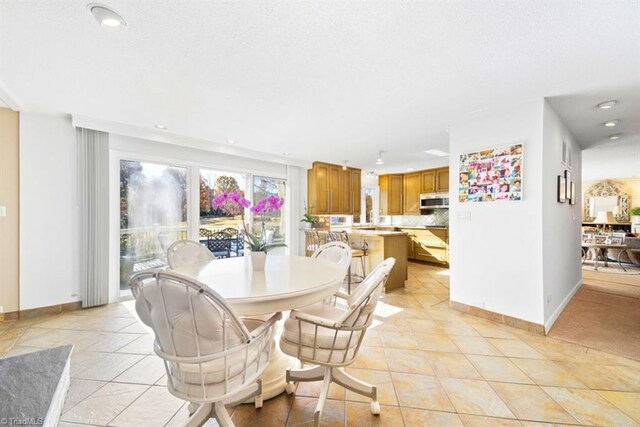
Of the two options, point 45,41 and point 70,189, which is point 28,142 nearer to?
point 70,189

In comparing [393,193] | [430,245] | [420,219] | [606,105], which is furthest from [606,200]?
[606,105]

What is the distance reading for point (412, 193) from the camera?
6738 millimetres

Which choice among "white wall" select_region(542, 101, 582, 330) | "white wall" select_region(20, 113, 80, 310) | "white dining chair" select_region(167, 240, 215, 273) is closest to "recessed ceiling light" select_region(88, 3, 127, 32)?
"white dining chair" select_region(167, 240, 215, 273)

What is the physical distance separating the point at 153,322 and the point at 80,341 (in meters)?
2.11

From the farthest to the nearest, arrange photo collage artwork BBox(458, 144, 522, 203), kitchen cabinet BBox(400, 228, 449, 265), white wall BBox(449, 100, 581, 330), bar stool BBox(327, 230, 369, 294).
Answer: kitchen cabinet BBox(400, 228, 449, 265), bar stool BBox(327, 230, 369, 294), photo collage artwork BBox(458, 144, 522, 203), white wall BBox(449, 100, 581, 330)

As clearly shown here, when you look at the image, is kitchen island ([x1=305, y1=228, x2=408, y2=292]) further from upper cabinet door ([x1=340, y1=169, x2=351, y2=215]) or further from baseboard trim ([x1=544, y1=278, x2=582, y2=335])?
baseboard trim ([x1=544, y1=278, x2=582, y2=335])

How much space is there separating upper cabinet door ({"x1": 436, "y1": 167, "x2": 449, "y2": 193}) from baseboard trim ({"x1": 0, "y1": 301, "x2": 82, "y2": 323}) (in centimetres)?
657

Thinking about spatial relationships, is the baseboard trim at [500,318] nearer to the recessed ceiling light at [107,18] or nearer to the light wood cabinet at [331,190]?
the light wood cabinet at [331,190]

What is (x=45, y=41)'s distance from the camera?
1.74 m

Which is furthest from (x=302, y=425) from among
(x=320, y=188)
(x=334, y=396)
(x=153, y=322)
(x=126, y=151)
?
(x=320, y=188)

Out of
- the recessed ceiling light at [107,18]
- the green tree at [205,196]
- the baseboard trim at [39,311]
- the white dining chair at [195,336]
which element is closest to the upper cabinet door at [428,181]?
the green tree at [205,196]

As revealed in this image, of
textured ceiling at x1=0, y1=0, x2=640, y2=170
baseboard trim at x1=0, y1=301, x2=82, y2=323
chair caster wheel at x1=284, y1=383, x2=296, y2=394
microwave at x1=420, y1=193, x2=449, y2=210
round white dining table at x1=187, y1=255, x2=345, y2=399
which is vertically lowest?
chair caster wheel at x1=284, y1=383, x2=296, y2=394

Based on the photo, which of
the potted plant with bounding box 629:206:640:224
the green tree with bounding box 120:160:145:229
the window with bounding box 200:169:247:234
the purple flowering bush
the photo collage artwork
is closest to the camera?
the purple flowering bush

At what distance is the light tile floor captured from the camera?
158cm
